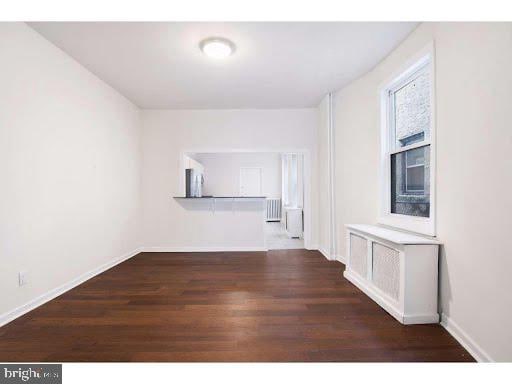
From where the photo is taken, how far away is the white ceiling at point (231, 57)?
229 cm

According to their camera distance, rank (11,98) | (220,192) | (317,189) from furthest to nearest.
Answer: (220,192) < (317,189) < (11,98)

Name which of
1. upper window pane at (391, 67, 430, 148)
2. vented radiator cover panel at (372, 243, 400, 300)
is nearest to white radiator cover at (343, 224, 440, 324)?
vented radiator cover panel at (372, 243, 400, 300)

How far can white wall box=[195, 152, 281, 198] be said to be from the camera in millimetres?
8789

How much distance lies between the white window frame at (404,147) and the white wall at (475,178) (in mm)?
62

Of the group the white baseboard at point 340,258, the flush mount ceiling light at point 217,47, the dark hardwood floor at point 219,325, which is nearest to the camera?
the dark hardwood floor at point 219,325

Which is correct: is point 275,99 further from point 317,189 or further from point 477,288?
point 477,288

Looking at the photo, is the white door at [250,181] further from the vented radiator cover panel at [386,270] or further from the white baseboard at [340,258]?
the vented radiator cover panel at [386,270]

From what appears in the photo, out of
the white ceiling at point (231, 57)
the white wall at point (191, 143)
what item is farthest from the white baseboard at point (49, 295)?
the white ceiling at point (231, 57)

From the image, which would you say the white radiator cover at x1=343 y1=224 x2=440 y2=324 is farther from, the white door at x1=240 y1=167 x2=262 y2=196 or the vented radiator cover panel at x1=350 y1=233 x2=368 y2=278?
the white door at x1=240 y1=167 x2=262 y2=196

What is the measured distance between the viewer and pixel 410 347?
66.4 inches

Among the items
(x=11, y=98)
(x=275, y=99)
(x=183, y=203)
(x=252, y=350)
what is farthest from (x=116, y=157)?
(x=252, y=350)

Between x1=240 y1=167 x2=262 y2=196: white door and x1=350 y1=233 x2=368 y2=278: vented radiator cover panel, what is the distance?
6116 millimetres

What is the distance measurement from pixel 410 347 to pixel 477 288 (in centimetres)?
58

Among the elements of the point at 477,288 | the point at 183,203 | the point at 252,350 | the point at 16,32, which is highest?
the point at 16,32
